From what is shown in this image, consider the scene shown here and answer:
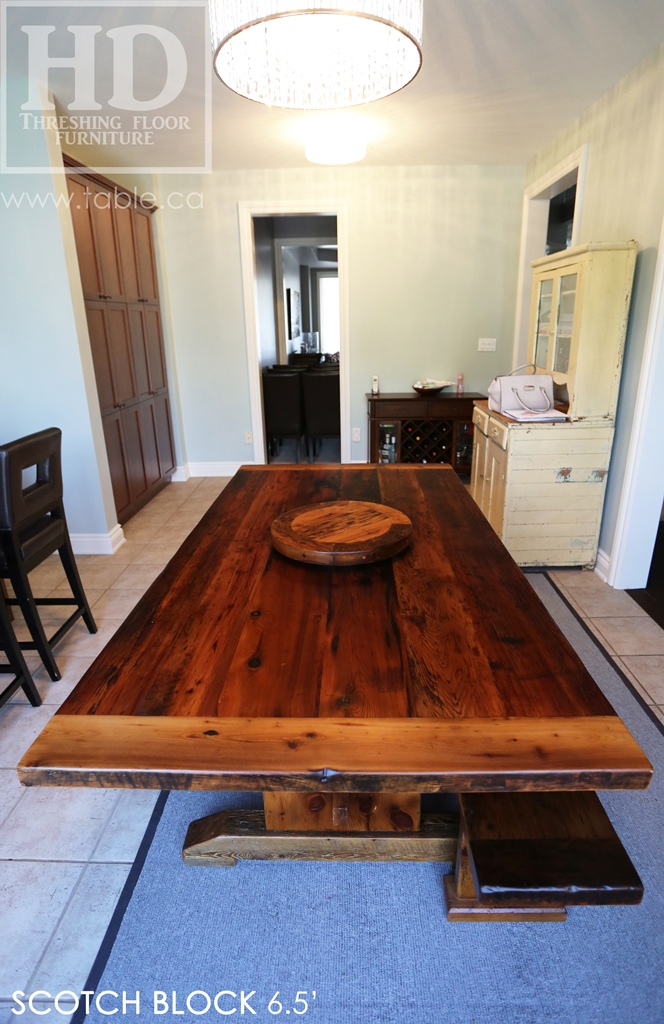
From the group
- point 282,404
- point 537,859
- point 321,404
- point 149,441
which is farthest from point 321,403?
point 537,859

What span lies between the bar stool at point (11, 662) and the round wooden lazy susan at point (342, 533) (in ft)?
3.52

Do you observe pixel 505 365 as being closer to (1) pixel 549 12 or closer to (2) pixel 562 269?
(2) pixel 562 269

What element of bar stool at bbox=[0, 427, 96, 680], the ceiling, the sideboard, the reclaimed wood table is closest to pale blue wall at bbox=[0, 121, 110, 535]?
the ceiling

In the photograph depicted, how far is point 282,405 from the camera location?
17.8 ft

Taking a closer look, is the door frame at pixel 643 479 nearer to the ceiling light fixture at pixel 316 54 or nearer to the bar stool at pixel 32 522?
the ceiling light fixture at pixel 316 54

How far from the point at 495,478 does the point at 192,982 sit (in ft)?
8.62

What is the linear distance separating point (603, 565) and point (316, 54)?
2620mm

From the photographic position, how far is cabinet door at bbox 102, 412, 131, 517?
3.66m

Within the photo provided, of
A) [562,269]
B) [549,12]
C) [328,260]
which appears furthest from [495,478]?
[328,260]

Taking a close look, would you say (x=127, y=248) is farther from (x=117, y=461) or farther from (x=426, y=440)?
(x=426, y=440)

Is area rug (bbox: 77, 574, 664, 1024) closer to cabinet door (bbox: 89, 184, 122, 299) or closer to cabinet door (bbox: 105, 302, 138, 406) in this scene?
cabinet door (bbox: 105, 302, 138, 406)

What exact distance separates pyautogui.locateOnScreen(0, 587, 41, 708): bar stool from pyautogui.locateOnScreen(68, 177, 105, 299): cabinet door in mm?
2086

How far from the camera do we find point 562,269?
3.01 m

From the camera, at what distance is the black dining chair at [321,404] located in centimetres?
539
